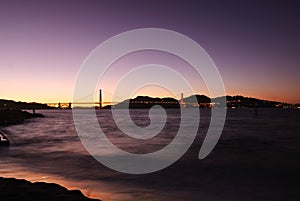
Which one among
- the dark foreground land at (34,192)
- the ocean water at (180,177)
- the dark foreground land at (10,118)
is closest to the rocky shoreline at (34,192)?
the dark foreground land at (34,192)

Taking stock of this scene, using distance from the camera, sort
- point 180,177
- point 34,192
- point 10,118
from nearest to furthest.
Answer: point 34,192
point 180,177
point 10,118

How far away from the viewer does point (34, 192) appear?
6773 mm

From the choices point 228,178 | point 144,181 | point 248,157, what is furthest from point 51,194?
point 248,157

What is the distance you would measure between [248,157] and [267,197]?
8010 mm

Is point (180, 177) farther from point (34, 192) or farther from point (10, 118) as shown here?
point (10, 118)

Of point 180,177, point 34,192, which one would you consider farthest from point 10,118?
point 34,192

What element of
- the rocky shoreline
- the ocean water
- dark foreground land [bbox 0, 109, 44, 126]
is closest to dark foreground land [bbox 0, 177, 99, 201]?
the rocky shoreline

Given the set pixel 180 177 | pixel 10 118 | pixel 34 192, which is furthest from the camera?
pixel 10 118

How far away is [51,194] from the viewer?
6.80m

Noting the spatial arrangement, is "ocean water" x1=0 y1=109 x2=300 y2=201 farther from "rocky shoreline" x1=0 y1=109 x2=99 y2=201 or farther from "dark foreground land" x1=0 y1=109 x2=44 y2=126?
"dark foreground land" x1=0 y1=109 x2=44 y2=126

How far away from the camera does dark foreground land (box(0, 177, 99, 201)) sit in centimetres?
639

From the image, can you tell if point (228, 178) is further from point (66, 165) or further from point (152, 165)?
point (66, 165)

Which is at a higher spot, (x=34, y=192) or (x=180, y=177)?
(x=34, y=192)

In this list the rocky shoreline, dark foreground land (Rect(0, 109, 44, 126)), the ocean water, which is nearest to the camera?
the rocky shoreline
